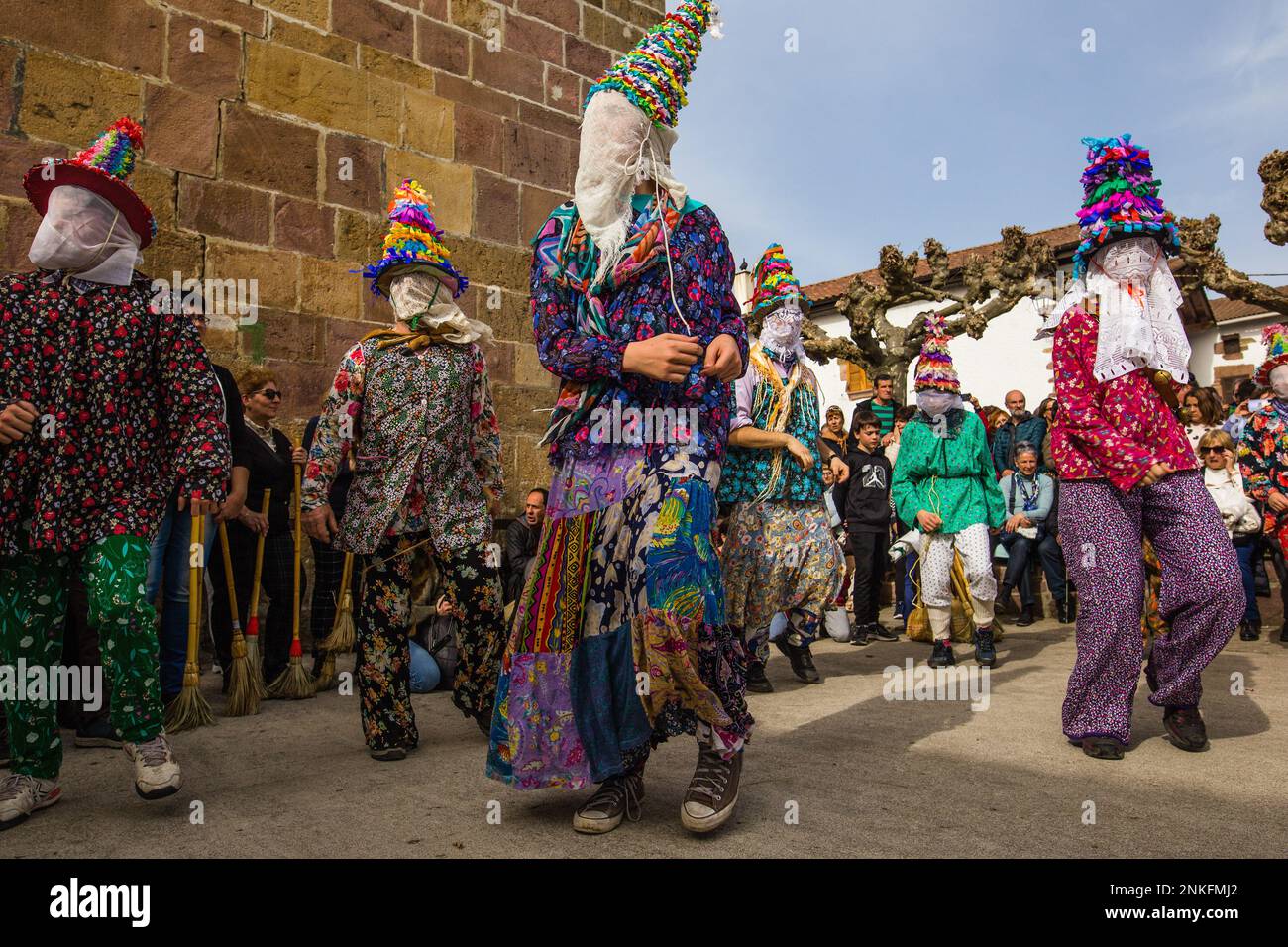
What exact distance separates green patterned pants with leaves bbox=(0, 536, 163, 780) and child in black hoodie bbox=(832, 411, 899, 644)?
5.90 m

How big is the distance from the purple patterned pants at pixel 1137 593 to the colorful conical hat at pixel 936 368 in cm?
253

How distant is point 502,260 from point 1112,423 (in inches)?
182

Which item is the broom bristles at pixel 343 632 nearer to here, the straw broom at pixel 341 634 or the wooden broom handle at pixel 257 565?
the straw broom at pixel 341 634

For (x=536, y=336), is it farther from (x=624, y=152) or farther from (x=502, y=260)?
(x=502, y=260)

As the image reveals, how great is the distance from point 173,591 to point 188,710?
62 cm

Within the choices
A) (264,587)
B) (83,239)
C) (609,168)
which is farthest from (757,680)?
(83,239)

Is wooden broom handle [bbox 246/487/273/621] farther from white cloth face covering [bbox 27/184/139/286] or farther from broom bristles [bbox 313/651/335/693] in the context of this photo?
white cloth face covering [bbox 27/184/139/286]

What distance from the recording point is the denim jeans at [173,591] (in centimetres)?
468

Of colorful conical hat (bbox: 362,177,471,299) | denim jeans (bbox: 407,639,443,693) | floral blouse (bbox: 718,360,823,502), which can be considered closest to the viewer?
colorful conical hat (bbox: 362,177,471,299)

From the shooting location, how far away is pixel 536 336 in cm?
306

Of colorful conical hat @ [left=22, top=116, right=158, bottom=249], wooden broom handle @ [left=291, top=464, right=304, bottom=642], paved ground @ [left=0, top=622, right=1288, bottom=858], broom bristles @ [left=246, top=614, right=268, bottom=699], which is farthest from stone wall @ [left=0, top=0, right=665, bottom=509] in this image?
paved ground @ [left=0, top=622, right=1288, bottom=858]

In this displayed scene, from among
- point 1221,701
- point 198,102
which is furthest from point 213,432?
point 1221,701

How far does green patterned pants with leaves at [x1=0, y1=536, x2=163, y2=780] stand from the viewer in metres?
3.08

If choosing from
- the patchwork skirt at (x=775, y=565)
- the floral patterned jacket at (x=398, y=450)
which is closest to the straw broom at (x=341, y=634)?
the floral patterned jacket at (x=398, y=450)
